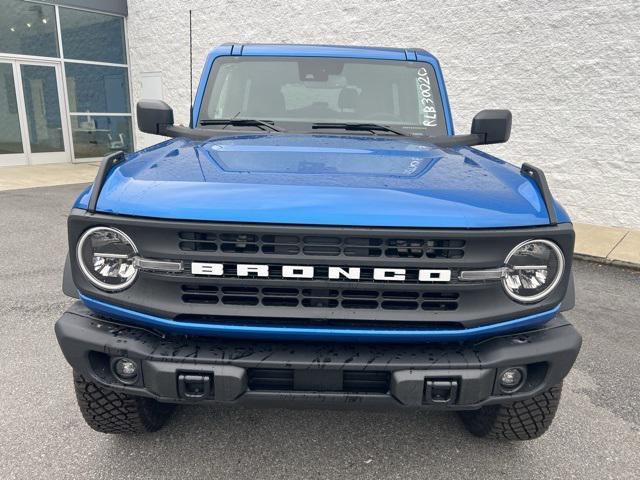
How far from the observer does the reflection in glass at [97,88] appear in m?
13.5

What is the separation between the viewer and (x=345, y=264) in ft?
5.78

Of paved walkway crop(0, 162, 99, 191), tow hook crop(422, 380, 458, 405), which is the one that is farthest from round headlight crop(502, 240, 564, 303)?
paved walkway crop(0, 162, 99, 191)

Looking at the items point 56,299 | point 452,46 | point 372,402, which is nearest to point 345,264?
point 372,402

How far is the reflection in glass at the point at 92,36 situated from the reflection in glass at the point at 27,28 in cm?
30

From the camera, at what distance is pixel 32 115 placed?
12828 mm

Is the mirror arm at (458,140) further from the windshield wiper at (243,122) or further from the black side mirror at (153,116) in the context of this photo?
the black side mirror at (153,116)

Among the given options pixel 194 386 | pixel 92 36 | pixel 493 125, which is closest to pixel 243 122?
pixel 493 125

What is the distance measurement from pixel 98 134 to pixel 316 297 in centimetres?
1426

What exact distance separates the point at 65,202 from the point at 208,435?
7479 millimetres

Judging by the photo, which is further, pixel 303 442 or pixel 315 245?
pixel 303 442

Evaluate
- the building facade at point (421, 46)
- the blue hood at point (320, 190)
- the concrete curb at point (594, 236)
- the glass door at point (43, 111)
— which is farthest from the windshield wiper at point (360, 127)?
the glass door at point (43, 111)

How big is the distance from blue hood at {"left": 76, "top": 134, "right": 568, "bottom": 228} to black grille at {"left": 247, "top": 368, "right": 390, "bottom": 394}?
1.90ft

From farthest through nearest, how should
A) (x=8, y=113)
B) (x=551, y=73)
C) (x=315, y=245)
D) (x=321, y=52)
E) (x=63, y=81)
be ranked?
(x=63, y=81), (x=8, y=113), (x=551, y=73), (x=321, y=52), (x=315, y=245)

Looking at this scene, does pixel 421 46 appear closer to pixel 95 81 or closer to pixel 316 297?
pixel 316 297
